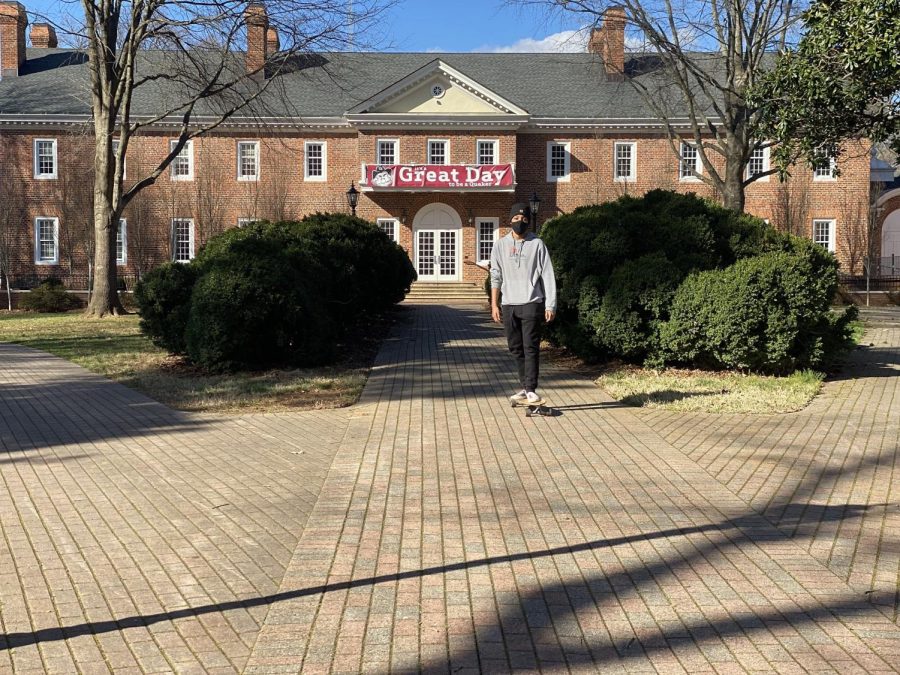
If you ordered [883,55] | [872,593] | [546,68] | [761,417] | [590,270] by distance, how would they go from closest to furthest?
[872,593], [761,417], [883,55], [590,270], [546,68]

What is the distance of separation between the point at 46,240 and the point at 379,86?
17.1m

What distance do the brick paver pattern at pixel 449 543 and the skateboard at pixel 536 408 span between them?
0.29 m

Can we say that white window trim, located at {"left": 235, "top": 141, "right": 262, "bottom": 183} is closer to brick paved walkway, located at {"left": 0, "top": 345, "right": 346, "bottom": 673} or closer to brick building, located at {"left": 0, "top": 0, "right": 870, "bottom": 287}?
brick building, located at {"left": 0, "top": 0, "right": 870, "bottom": 287}

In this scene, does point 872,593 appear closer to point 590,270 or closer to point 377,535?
point 377,535

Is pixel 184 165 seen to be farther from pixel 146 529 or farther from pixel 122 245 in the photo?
pixel 146 529

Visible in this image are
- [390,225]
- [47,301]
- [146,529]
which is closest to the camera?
[146,529]

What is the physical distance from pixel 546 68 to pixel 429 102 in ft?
28.2

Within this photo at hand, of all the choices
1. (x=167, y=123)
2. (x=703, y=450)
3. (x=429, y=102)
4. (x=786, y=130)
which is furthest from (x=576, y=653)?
(x=167, y=123)

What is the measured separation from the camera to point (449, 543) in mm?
4992

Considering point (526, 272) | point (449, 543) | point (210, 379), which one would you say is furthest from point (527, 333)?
point (210, 379)

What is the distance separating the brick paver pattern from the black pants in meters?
0.52

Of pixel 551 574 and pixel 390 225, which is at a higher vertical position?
pixel 390 225

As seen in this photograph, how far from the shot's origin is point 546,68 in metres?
45.1

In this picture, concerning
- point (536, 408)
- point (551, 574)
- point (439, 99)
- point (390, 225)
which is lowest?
point (551, 574)
